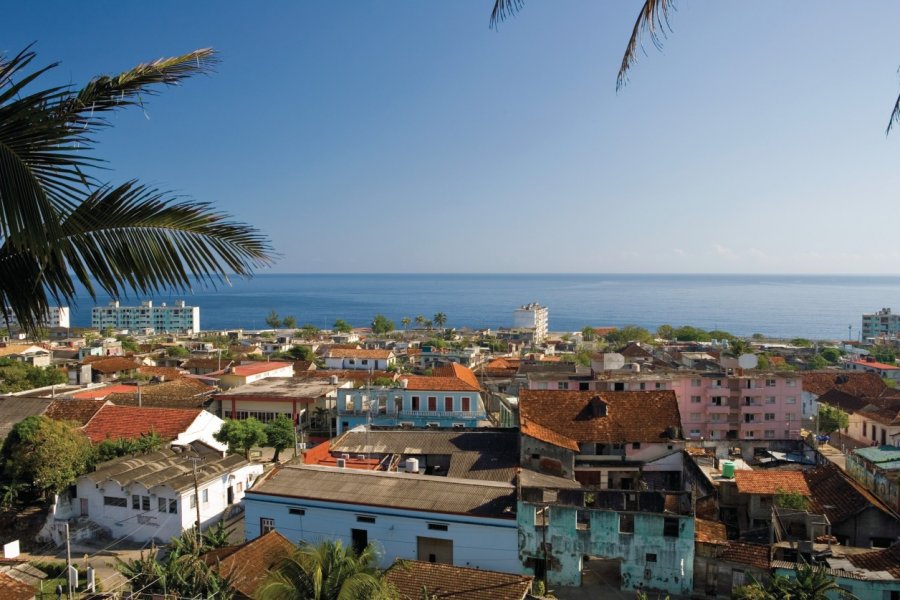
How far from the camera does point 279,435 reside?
31625 mm

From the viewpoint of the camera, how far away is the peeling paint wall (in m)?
17.3

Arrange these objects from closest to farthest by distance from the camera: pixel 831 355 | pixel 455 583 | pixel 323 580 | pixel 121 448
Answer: pixel 323 580 → pixel 455 583 → pixel 121 448 → pixel 831 355

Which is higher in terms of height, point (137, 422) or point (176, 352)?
point (137, 422)

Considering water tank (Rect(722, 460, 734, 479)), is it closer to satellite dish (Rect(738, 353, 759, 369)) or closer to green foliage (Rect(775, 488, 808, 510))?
green foliage (Rect(775, 488, 808, 510))

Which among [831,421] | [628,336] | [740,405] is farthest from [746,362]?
[628,336]

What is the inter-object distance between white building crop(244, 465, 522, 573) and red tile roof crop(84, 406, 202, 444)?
11478 mm

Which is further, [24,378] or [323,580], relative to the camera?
[24,378]

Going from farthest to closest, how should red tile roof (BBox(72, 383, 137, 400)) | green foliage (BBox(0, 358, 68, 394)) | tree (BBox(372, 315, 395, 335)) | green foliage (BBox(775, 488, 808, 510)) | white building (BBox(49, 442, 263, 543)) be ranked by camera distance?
tree (BBox(372, 315, 395, 335))
green foliage (BBox(0, 358, 68, 394))
red tile roof (BBox(72, 383, 137, 400))
white building (BBox(49, 442, 263, 543))
green foliage (BBox(775, 488, 808, 510))

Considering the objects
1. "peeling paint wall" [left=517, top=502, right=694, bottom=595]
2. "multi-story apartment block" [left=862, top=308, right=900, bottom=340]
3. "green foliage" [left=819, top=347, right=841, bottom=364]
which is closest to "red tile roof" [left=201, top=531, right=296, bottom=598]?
"peeling paint wall" [left=517, top=502, right=694, bottom=595]

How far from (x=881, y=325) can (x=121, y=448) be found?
12698 cm

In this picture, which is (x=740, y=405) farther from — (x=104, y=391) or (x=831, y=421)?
(x=104, y=391)

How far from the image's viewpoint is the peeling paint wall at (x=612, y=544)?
17344 millimetres

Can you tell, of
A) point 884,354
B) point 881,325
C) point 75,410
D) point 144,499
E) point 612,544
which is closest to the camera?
point 612,544

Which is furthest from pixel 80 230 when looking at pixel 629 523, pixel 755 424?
pixel 755 424
